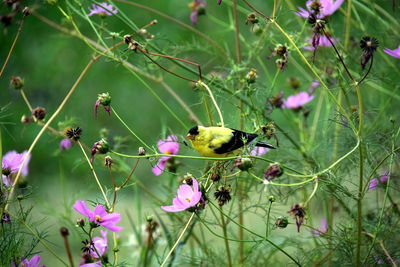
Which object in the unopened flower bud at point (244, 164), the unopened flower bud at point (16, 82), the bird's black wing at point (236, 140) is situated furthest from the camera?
the unopened flower bud at point (16, 82)

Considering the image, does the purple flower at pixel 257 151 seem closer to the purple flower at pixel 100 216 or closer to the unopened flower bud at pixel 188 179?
the unopened flower bud at pixel 188 179

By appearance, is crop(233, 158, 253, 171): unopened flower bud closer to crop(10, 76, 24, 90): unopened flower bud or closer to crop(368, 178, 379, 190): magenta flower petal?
crop(368, 178, 379, 190): magenta flower petal

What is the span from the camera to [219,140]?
0.91 m

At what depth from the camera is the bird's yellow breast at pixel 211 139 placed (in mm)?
899

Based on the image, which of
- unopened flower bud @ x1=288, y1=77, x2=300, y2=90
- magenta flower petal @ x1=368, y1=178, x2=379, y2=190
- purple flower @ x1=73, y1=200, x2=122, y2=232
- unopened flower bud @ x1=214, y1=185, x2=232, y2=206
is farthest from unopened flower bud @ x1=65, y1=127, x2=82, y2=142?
unopened flower bud @ x1=288, y1=77, x2=300, y2=90

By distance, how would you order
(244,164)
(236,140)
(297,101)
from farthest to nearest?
(297,101) → (236,140) → (244,164)

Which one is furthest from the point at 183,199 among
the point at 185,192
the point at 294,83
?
the point at 294,83

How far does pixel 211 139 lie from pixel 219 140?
1 centimetres

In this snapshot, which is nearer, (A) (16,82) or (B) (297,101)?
(A) (16,82)

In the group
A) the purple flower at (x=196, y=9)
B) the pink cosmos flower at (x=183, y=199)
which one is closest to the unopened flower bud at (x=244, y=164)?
the pink cosmos flower at (x=183, y=199)

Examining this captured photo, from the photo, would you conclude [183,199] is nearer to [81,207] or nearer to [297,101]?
[81,207]

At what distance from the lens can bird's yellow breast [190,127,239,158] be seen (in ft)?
2.95

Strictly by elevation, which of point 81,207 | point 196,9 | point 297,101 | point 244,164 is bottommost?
point 81,207

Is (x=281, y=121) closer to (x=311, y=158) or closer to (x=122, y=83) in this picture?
(x=122, y=83)
